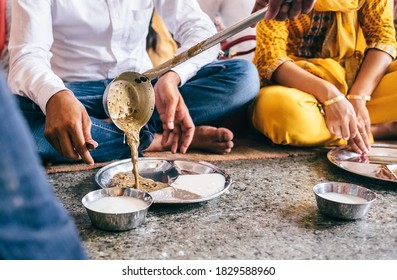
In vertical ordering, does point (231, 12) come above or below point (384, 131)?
above

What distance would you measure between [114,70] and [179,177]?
0.55 m

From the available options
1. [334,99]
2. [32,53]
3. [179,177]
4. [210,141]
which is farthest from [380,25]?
[32,53]

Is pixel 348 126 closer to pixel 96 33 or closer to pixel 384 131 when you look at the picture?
pixel 384 131

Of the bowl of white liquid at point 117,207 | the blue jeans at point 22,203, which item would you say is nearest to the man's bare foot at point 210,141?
the bowl of white liquid at point 117,207

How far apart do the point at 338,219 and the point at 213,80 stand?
719 millimetres

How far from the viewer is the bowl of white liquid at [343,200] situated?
1116 mm

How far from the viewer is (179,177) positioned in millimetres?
1306

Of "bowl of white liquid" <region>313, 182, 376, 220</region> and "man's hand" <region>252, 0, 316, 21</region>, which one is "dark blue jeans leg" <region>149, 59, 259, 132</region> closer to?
"man's hand" <region>252, 0, 316, 21</region>

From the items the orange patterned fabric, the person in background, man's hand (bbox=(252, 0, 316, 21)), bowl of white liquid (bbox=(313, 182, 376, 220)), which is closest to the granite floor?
bowl of white liquid (bbox=(313, 182, 376, 220))

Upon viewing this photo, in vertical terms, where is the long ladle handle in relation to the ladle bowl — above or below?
above

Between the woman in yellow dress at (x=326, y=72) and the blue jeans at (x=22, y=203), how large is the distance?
126cm

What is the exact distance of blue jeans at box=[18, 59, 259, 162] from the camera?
153 cm

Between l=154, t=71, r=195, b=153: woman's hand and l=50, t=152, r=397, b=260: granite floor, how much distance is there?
0.64 ft

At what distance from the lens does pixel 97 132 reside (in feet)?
4.93
